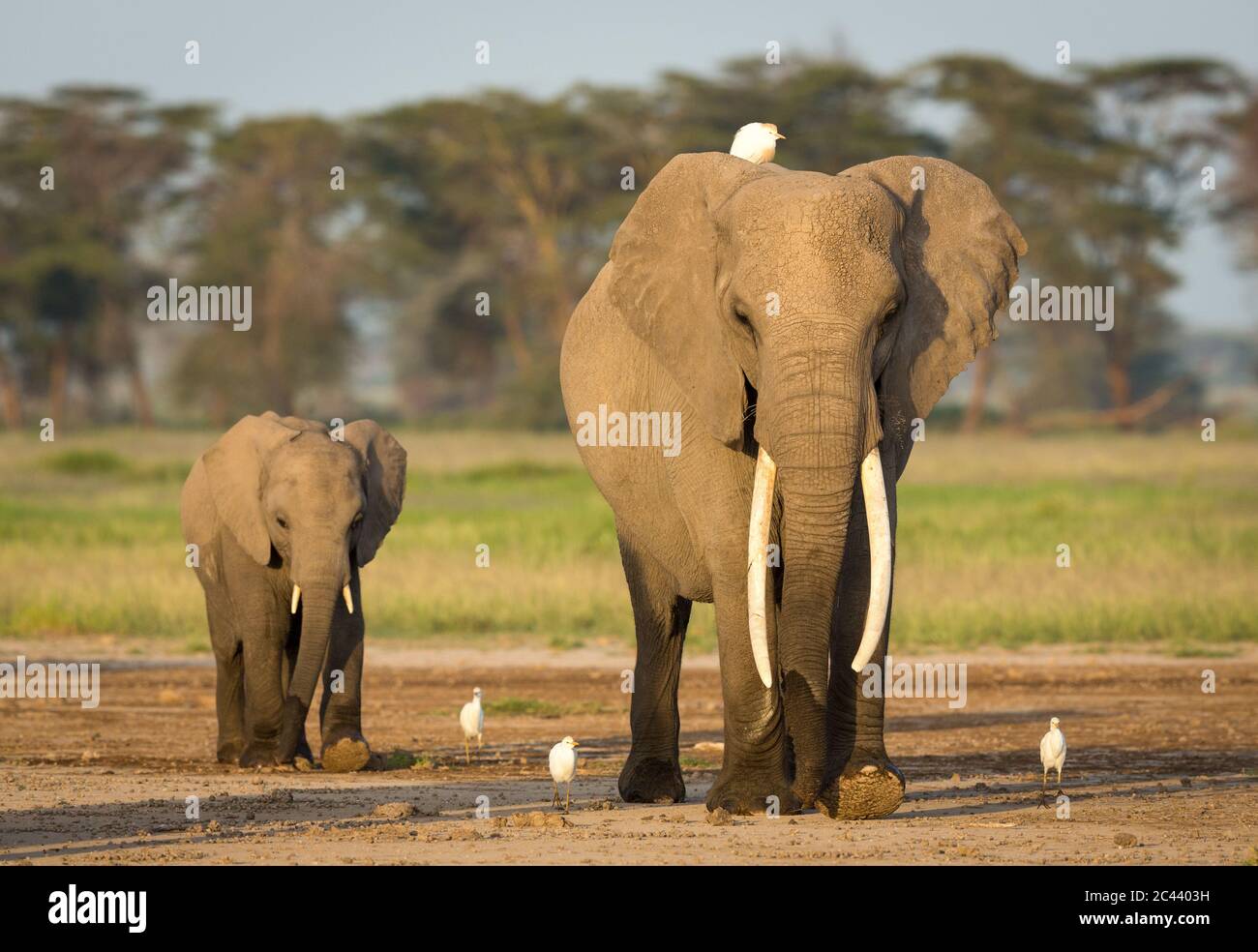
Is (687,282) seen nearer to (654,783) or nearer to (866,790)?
(866,790)

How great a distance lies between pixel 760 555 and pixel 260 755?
4316mm

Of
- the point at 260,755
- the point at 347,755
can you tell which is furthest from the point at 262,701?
the point at 347,755

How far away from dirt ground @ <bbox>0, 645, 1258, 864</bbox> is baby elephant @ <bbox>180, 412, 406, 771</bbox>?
0.32 metres

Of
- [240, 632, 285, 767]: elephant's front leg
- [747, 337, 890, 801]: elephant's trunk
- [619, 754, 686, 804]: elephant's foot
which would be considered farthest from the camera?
[240, 632, 285, 767]: elephant's front leg

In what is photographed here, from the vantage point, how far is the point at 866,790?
912 cm

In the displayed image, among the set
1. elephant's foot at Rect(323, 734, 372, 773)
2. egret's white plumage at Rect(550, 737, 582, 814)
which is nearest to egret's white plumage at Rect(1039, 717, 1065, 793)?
egret's white plumage at Rect(550, 737, 582, 814)

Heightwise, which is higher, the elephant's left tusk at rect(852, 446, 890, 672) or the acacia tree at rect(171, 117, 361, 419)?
the acacia tree at rect(171, 117, 361, 419)

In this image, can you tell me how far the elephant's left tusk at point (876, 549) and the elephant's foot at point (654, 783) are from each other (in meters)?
1.74

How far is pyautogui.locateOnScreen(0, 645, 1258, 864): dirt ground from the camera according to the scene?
8.70 m

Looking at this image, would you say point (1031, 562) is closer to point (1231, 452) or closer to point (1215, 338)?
point (1231, 452)

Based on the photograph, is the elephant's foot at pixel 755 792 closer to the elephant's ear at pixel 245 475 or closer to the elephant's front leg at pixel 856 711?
the elephant's front leg at pixel 856 711

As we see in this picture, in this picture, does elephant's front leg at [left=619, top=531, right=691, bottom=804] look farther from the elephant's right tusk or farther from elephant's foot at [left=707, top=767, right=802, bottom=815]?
the elephant's right tusk

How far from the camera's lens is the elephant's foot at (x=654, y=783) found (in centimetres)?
1041

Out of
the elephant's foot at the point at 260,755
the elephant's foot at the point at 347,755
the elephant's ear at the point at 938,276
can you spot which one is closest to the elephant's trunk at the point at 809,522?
the elephant's ear at the point at 938,276
